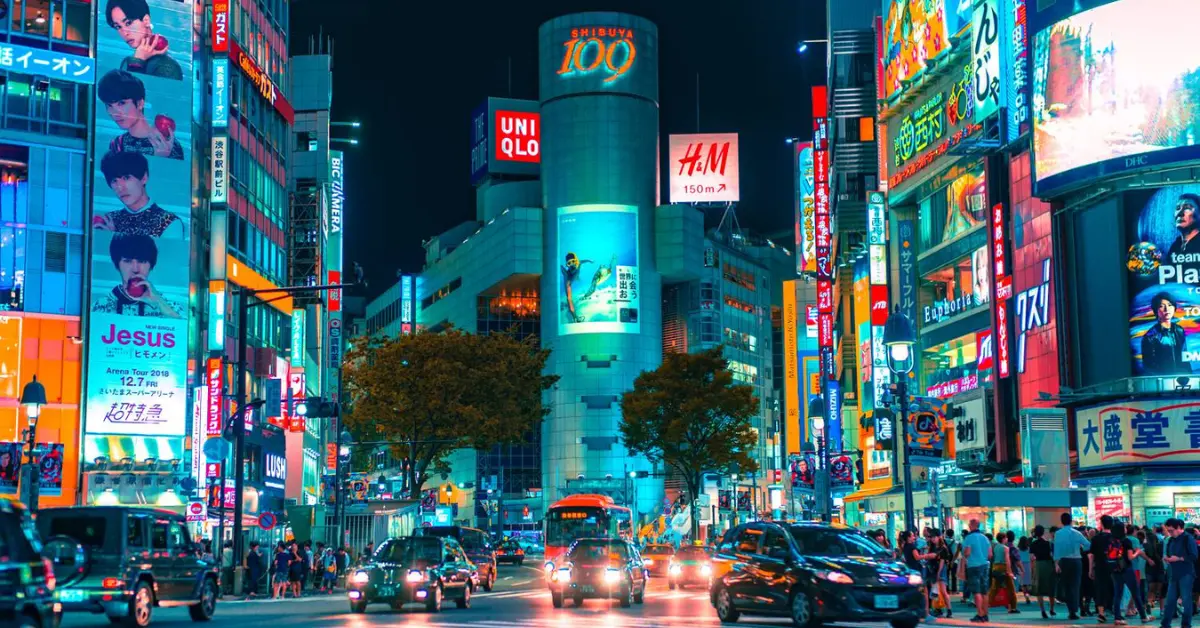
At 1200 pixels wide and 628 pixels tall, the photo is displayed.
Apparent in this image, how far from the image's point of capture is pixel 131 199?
62125 millimetres

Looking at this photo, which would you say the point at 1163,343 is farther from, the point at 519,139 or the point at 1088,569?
the point at 519,139

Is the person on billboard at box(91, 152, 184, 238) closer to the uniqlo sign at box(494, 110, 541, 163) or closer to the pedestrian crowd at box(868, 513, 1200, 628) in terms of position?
the pedestrian crowd at box(868, 513, 1200, 628)

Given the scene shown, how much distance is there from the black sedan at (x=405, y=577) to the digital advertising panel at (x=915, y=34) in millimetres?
30915

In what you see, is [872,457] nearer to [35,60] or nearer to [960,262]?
[960,262]

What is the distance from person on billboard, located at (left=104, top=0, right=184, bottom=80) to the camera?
2474 inches

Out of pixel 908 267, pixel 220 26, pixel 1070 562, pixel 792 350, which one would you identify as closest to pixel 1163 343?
pixel 908 267

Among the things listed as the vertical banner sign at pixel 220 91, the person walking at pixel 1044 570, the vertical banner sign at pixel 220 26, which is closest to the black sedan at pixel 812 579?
the person walking at pixel 1044 570

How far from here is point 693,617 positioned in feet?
100

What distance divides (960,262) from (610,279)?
7896cm

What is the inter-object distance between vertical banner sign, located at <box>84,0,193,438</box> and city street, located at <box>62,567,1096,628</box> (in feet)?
70.1

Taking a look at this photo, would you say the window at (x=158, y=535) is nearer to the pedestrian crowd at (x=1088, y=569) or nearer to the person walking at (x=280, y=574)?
the pedestrian crowd at (x=1088, y=569)

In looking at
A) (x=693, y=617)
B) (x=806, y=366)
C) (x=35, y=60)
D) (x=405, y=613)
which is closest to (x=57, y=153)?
(x=35, y=60)

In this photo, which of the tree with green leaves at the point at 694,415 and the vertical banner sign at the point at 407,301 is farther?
the vertical banner sign at the point at 407,301

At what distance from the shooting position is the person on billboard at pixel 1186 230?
148 feet
